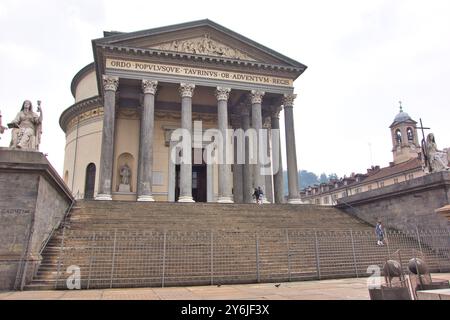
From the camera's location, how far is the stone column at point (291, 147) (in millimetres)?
23920

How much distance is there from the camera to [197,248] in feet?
40.2

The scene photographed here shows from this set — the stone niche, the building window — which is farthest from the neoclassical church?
the building window

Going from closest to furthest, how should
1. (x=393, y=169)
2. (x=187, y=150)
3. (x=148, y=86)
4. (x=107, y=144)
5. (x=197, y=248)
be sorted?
1. (x=197, y=248)
2. (x=107, y=144)
3. (x=187, y=150)
4. (x=148, y=86)
5. (x=393, y=169)

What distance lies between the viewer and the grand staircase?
10539mm

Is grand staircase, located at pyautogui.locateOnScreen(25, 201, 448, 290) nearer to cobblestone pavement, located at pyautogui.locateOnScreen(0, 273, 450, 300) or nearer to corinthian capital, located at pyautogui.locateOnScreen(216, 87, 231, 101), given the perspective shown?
cobblestone pavement, located at pyautogui.locateOnScreen(0, 273, 450, 300)

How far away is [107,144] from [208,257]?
38.3ft

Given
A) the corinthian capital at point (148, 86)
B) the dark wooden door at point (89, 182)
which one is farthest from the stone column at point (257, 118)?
the dark wooden door at point (89, 182)

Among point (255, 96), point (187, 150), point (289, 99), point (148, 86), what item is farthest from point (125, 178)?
point (289, 99)

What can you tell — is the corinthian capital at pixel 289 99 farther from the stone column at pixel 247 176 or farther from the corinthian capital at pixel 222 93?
the corinthian capital at pixel 222 93

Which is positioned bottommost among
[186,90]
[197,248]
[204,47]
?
[197,248]

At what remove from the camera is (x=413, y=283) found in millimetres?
6406

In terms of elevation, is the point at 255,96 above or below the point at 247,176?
above

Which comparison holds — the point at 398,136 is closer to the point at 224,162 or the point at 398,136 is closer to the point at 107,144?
the point at 224,162
